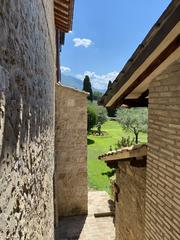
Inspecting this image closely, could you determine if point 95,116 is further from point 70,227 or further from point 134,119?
point 70,227

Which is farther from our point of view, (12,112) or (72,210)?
(72,210)

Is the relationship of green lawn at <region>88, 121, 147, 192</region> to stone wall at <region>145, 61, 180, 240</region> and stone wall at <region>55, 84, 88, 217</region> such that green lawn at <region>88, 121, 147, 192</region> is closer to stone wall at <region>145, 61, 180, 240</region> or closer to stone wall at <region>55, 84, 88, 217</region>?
stone wall at <region>55, 84, 88, 217</region>

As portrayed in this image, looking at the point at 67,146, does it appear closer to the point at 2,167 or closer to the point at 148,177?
the point at 148,177

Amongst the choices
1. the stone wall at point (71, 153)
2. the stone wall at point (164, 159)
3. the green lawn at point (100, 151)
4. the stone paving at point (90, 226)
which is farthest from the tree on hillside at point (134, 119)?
the stone wall at point (164, 159)

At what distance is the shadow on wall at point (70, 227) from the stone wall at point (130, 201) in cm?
389

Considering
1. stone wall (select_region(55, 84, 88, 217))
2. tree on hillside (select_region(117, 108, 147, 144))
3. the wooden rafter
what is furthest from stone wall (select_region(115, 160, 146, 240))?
tree on hillside (select_region(117, 108, 147, 144))

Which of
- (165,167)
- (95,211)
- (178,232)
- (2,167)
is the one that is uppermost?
(2,167)

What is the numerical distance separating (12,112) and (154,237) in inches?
138

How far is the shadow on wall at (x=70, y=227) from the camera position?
1032 centimetres

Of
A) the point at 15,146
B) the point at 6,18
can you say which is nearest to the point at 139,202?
the point at 15,146

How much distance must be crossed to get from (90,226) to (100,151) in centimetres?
1815

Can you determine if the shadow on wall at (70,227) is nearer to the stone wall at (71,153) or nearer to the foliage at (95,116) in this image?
the stone wall at (71,153)

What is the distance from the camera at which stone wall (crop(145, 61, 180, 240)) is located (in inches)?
142

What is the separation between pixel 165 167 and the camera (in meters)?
3.93
